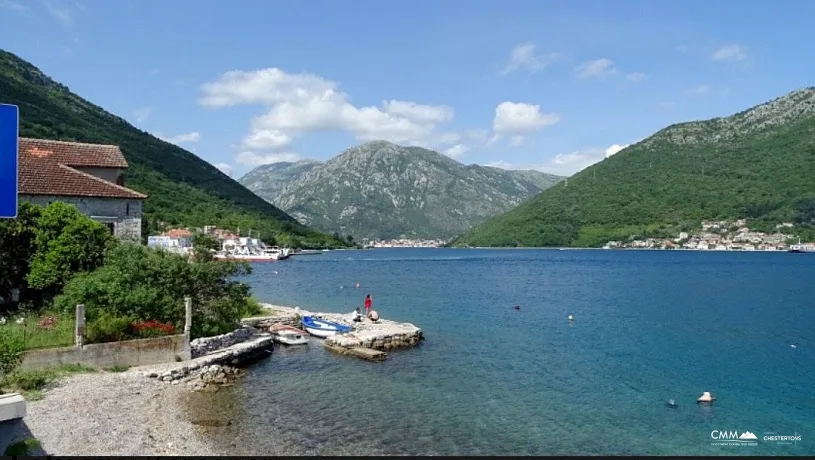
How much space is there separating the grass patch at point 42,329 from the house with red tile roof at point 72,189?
7544 millimetres

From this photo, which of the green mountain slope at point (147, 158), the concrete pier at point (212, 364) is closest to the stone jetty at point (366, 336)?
the concrete pier at point (212, 364)

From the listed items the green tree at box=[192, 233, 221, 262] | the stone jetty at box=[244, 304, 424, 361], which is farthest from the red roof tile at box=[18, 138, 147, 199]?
the stone jetty at box=[244, 304, 424, 361]

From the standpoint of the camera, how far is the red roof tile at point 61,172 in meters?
27.6

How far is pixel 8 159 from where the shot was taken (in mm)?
5398

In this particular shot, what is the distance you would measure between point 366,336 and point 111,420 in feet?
54.1

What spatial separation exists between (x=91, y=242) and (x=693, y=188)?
191m

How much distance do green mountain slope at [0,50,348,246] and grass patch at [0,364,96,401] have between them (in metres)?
87.4

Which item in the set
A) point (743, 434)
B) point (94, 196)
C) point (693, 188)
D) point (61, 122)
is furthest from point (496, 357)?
point (693, 188)

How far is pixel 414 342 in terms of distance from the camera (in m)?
32.2

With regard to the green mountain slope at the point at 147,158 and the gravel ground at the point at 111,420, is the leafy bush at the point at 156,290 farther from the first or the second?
the green mountain slope at the point at 147,158

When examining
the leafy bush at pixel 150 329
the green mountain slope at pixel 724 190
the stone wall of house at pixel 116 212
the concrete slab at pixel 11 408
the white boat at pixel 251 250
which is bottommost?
the leafy bush at pixel 150 329

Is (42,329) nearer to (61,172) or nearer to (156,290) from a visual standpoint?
(156,290)

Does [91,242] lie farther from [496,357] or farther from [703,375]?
[703,375]

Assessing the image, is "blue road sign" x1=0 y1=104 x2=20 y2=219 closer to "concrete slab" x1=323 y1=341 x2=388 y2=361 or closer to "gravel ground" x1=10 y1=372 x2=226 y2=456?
"gravel ground" x1=10 y1=372 x2=226 y2=456
